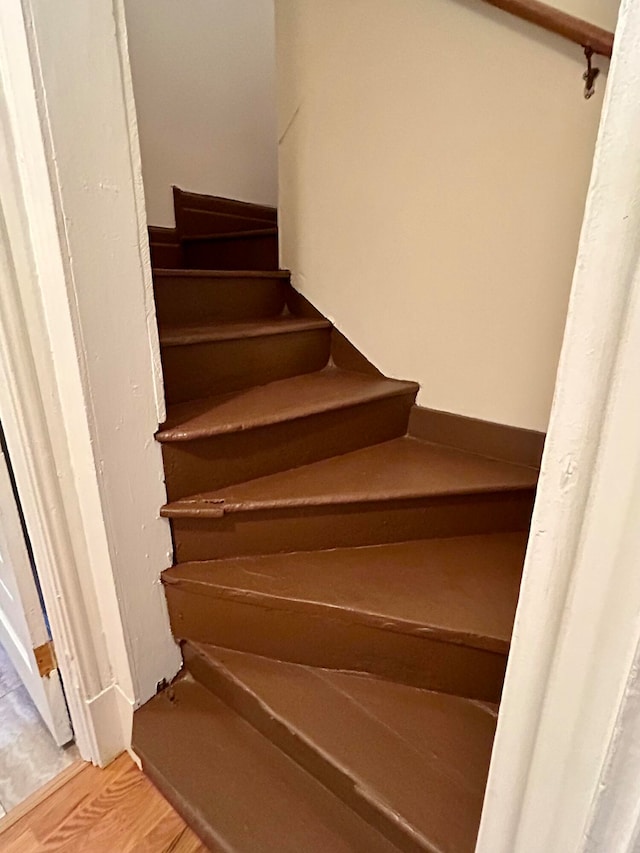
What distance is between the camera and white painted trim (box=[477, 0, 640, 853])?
0.34 metres

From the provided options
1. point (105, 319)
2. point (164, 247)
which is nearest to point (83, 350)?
point (105, 319)

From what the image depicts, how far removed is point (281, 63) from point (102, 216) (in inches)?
41.6

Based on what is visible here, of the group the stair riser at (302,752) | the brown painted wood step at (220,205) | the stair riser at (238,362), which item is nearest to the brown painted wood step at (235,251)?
the brown painted wood step at (220,205)

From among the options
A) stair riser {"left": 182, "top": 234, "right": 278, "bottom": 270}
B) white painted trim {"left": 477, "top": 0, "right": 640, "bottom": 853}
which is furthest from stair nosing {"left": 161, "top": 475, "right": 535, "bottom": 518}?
stair riser {"left": 182, "top": 234, "right": 278, "bottom": 270}

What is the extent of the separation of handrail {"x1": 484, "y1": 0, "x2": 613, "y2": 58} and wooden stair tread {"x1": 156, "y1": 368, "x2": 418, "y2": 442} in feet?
2.84

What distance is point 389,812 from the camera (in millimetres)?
904

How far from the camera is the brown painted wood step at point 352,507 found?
118cm

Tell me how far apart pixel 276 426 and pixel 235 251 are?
126 cm

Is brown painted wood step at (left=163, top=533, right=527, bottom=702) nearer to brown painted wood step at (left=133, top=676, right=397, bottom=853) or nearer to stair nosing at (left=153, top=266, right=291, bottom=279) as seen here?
brown painted wood step at (left=133, top=676, right=397, bottom=853)

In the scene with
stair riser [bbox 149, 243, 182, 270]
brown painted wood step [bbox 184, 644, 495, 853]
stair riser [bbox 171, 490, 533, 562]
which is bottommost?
brown painted wood step [bbox 184, 644, 495, 853]

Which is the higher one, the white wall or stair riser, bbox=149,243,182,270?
the white wall

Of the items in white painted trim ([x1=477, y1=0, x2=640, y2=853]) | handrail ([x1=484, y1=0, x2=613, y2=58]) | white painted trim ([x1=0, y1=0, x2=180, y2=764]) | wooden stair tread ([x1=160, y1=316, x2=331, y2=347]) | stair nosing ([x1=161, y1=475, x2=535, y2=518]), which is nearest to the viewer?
white painted trim ([x1=477, y1=0, x2=640, y2=853])

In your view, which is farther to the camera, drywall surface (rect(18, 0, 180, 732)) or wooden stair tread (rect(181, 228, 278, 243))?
wooden stair tread (rect(181, 228, 278, 243))

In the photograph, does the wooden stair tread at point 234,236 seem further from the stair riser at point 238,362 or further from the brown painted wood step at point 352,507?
the brown painted wood step at point 352,507
